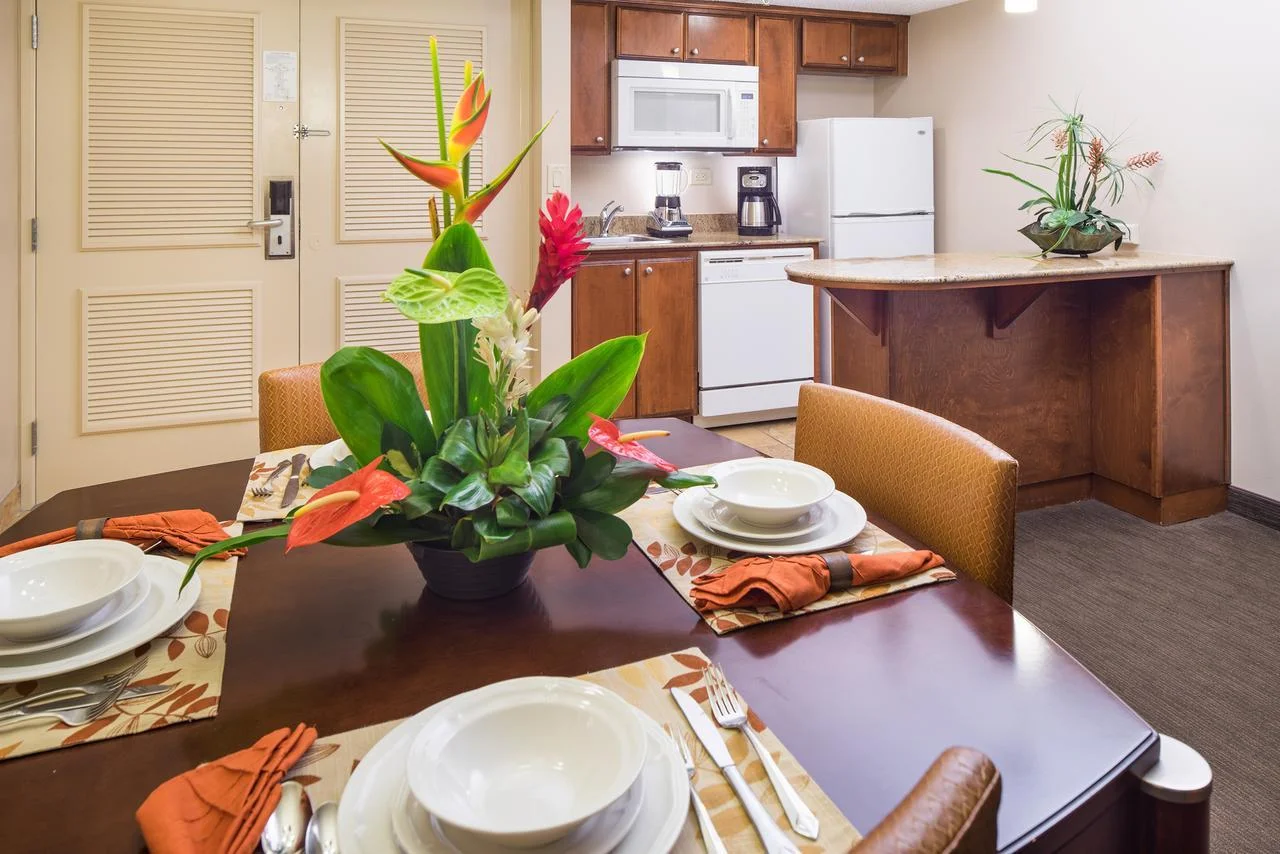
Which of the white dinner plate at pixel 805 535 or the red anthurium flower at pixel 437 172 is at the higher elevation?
the red anthurium flower at pixel 437 172

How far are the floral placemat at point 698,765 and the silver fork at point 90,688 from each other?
232 millimetres

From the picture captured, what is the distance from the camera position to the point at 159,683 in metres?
0.74

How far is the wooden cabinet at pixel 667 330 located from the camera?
433cm

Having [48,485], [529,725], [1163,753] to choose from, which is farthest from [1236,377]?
[48,485]

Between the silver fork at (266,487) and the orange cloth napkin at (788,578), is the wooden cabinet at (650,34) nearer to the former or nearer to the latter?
the silver fork at (266,487)

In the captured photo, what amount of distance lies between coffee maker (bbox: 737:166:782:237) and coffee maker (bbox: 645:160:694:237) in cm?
33

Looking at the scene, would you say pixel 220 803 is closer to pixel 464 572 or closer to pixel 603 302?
pixel 464 572

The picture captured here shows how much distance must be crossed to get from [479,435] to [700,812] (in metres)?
0.41

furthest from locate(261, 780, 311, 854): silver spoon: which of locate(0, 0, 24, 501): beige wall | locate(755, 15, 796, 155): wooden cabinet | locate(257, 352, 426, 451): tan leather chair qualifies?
locate(755, 15, 796, 155): wooden cabinet

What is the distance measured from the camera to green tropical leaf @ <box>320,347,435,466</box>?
32.7 inches

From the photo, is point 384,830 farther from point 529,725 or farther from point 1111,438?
point 1111,438

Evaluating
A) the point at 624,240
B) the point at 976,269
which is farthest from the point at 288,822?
the point at 624,240

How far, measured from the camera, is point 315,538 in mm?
687

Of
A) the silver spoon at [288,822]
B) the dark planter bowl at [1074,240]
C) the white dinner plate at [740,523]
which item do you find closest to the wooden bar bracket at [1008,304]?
the dark planter bowl at [1074,240]
